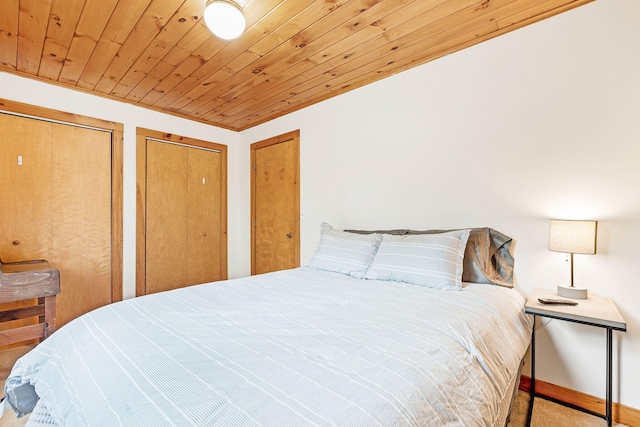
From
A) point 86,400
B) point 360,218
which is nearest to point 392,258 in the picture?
point 360,218

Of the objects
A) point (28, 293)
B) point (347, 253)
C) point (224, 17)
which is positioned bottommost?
point (28, 293)

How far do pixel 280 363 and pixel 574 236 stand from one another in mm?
1753

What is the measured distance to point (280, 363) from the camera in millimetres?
900

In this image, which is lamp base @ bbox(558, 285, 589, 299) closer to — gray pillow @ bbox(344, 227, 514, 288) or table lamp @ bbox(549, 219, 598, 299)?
table lamp @ bbox(549, 219, 598, 299)

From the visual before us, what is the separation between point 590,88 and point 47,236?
4302mm

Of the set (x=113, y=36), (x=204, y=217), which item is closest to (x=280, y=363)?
(x=113, y=36)

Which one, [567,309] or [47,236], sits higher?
[47,236]

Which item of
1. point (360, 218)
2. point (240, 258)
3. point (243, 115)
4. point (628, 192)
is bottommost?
point (240, 258)

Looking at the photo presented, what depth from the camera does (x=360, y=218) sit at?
9.34ft

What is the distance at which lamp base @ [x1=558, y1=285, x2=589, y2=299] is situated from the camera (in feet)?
5.58

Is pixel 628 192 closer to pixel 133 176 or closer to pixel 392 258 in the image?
pixel 392 258

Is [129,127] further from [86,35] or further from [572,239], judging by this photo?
[572,239]

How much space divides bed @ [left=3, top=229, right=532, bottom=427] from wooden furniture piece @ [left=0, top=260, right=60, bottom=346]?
102 centimetres

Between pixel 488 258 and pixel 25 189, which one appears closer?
pixel 488 258
